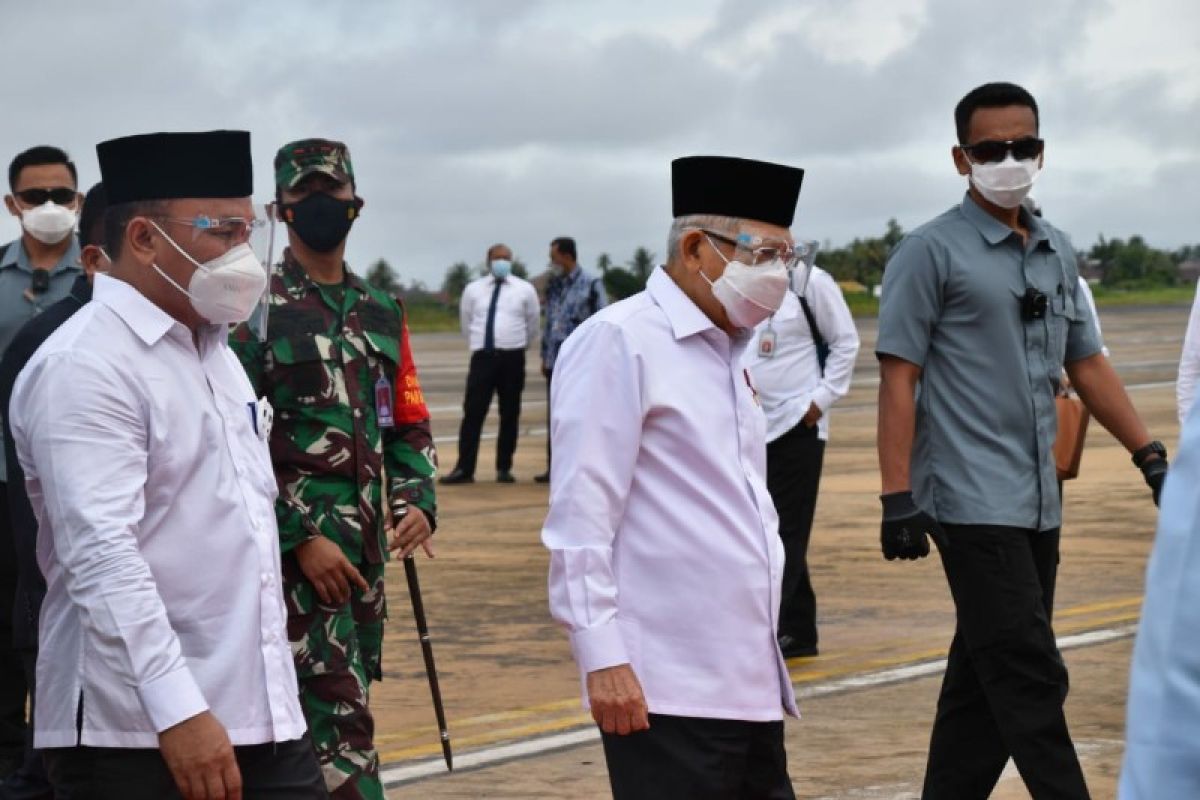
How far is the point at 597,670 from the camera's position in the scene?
4203 mm

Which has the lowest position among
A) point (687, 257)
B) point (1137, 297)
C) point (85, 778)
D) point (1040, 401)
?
point (1137, 297)

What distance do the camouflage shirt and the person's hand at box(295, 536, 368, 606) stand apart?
0.11 feet

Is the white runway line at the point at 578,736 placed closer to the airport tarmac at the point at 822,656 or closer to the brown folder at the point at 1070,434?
the airport tarmac at the point at 822,656

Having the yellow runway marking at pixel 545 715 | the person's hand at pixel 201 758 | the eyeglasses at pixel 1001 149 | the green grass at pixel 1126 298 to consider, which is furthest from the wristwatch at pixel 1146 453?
the green grass at pixel 1126 298

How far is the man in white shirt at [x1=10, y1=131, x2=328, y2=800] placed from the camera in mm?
3711

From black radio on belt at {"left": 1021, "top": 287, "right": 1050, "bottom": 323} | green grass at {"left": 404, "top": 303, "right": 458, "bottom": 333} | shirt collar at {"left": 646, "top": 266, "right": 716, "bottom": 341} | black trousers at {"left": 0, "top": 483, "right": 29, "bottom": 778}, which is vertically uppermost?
shirt collar at {"left": 646, "top": 266, "right": 716, "bottom": 341}

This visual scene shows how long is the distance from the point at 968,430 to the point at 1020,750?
0.87 m

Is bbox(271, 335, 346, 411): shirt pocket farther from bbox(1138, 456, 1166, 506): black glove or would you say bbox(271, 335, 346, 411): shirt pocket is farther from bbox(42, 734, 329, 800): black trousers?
bbox(1138, 456, 1166, 506): black glove

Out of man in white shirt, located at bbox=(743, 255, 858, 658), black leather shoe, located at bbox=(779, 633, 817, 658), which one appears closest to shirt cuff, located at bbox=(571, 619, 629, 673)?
man in white shirt, located at bbox=(743, 255, 858, 658)

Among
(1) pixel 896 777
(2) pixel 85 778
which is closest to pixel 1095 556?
(1) pixel 896 777

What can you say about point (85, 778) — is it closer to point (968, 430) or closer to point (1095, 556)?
point (968, 430)

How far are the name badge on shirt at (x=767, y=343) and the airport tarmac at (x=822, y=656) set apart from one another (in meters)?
1.32

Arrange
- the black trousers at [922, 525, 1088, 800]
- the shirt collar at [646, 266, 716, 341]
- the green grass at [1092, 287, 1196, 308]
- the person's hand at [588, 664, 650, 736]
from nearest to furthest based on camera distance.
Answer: the person's hand at [588, 664, 650, 736] → the shirt collar at [646, 266, 716, 341] → the black trousers at [922, 525, 1088, 800] → the green grass at [1092, 287, 1196, 308]

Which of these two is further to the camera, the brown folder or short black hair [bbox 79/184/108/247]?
the brown folder
